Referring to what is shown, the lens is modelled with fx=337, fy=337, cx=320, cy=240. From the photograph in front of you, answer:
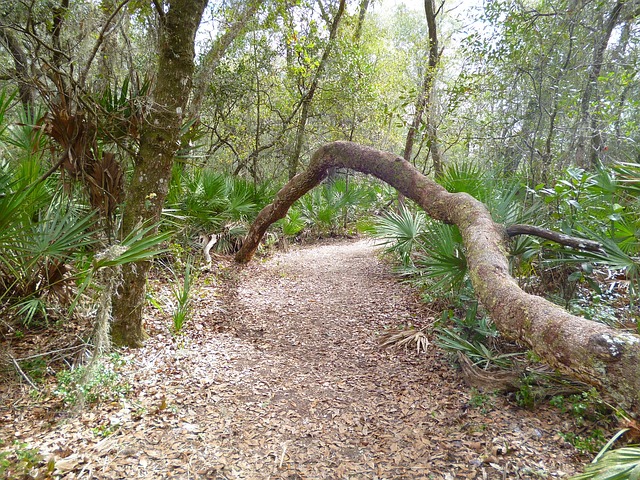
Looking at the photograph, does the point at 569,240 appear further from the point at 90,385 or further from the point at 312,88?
the point at 312,88

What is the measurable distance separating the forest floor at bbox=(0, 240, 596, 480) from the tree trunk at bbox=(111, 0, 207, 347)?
0.54m

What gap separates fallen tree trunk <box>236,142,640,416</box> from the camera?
1340mm

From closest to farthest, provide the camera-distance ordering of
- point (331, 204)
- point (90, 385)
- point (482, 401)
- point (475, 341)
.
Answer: point (90, 385) → point (482, 401) → point (475, 341) → point (331, 204)

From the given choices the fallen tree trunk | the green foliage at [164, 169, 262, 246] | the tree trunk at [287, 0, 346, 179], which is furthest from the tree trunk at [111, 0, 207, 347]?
the tree trunk at [287, 0, 346, 179]

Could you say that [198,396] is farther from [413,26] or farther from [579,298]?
[413,26]

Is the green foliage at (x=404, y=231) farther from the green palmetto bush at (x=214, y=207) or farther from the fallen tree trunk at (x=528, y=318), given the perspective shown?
the green palmetto bush at (x=214, y=207)

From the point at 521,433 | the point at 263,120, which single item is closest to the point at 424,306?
the point at 521,433

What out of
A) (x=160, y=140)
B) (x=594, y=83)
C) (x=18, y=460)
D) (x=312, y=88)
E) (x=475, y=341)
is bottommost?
(x=18, y=460)

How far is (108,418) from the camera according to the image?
2400mm

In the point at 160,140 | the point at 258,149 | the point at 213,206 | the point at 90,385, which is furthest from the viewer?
the point at 258,149

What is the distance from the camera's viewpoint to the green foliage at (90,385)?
243 cm

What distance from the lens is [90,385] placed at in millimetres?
2510

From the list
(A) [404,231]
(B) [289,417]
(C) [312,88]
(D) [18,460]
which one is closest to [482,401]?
(B) [289,417]

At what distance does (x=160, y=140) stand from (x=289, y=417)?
2.65 metres
